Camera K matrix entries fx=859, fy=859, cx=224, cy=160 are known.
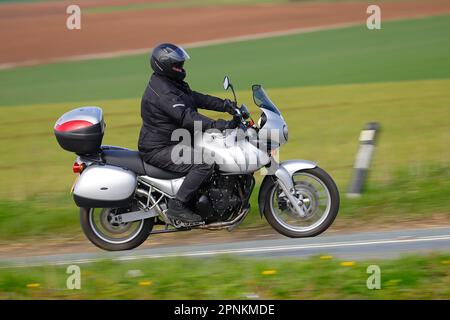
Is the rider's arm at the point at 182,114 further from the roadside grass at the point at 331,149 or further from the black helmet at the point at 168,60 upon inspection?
the roadside grass at the point at 331,149

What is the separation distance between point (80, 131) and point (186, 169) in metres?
1.11

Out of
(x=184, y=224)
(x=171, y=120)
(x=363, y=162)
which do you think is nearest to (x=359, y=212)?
(x=363, y=162)

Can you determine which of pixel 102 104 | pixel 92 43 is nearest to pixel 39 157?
pixel 102 104

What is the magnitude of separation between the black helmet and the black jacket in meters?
0.10

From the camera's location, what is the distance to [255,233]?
365 inches

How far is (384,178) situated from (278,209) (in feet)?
9.26

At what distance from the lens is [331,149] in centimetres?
1541

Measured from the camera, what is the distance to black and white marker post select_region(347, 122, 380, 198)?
34.1 ft

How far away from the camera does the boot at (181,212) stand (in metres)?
8.57

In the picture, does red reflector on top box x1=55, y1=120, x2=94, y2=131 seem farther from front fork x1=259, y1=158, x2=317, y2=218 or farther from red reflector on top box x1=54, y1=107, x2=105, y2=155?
front fork x1=259, y1=158, x2=317, y2=218

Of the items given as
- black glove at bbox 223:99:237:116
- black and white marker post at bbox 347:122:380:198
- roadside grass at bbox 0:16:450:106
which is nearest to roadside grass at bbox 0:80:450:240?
black and white marker post at bbox 347:122:380:198

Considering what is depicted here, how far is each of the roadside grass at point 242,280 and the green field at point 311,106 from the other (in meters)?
2.71

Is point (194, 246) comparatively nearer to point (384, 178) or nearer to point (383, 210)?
point (383, 210)

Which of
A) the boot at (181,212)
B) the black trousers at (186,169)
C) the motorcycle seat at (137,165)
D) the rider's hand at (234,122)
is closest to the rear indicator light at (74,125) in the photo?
the motorcycle seat at (137,165)
